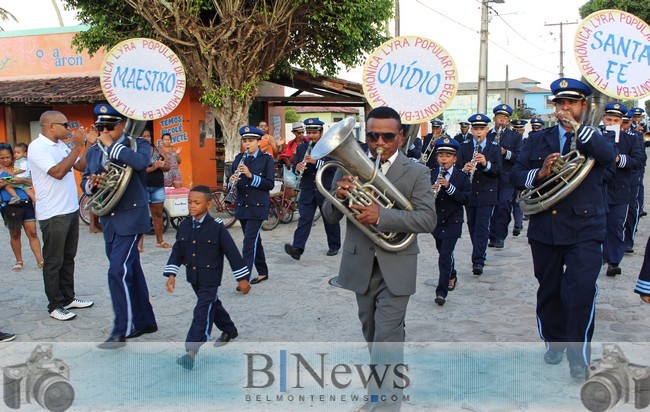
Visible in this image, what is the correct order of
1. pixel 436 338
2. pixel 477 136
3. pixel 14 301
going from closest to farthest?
pixel 436 338 → pixel 14 301 → pixel 477 136

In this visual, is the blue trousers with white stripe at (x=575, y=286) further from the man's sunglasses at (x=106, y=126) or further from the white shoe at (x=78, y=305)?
the white shoe at (x=78, y=305)

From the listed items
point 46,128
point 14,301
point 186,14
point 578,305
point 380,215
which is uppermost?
point 186,14

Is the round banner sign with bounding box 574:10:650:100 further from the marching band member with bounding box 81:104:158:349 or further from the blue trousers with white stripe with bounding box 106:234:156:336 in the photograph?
the blue trousers with white stripe with bounding box 106:234:156:336

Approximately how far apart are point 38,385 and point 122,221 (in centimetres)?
153

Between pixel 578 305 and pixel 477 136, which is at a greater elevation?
pixel 477 136

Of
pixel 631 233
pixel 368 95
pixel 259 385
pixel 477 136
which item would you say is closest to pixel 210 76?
pixel 477 136

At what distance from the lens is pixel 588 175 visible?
4324mm

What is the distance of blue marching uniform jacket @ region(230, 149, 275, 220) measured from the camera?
721 cm

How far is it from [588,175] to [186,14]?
9534mm

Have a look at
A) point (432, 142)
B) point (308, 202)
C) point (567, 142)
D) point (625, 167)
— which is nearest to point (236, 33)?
point (432, 142)

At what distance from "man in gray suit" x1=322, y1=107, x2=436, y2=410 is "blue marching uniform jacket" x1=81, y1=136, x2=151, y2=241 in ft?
6.85

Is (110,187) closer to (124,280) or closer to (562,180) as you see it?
(124,280)

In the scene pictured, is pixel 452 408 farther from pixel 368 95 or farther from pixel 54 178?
pixel 54 178

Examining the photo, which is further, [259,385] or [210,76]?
[210,76]
